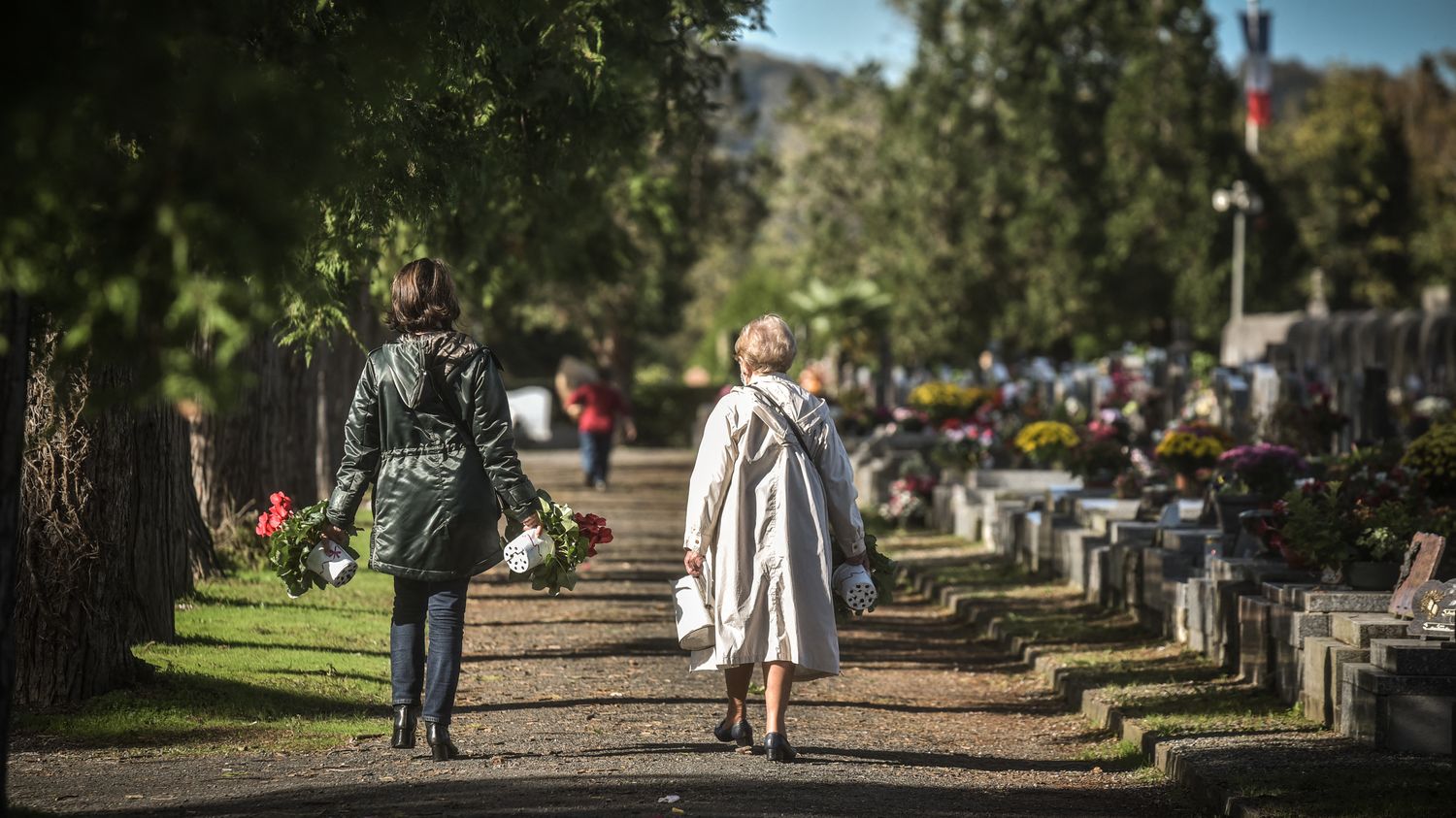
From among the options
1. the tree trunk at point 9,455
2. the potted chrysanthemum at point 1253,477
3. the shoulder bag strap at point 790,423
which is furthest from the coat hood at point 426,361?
the potted chrysanthemum at point 1253,477

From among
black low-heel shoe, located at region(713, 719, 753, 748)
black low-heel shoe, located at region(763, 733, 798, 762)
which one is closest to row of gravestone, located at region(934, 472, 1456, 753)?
black low-heel shoe, located at region(763, 733, 798, 762)

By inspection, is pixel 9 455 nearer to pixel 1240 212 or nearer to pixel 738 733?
pixel 738 733

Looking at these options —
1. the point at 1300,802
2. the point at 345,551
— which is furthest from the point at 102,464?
the point at 1300,802

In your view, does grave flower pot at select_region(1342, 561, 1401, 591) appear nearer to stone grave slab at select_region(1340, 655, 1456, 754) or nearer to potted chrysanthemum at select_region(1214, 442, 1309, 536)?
stone grave slab at select_region(1340, 655, 1456, 754)

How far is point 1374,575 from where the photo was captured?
9.09m

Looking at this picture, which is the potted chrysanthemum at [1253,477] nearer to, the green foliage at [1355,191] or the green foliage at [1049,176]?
the green foliage at [1049,176]

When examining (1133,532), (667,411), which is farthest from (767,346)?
(667,411)

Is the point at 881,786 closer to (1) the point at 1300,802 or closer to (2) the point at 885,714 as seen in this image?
(1) the point at 1300,802

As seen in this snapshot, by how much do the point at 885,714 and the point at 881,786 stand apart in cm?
232

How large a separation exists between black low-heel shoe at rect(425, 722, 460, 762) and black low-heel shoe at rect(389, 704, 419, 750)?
0.20 metres

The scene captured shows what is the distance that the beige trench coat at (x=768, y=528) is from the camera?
7324 millimetres

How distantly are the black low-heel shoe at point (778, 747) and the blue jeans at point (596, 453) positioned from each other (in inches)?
733

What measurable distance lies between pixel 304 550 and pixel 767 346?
80.2 inches

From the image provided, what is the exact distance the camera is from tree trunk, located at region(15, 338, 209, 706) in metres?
8.13
